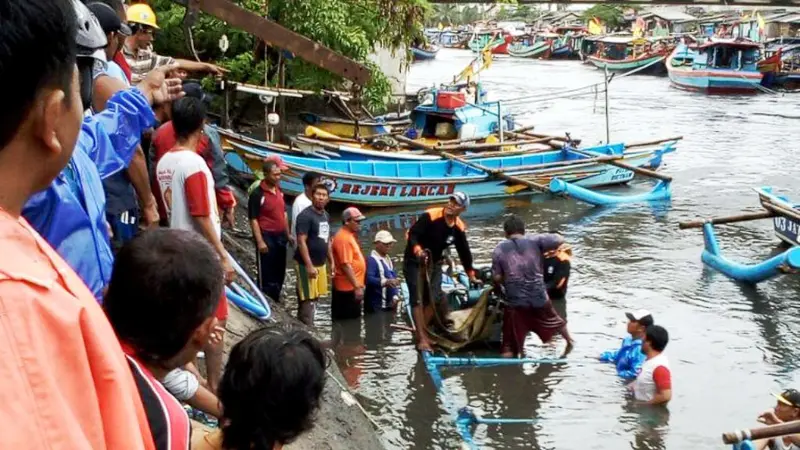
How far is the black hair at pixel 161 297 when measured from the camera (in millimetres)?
2113

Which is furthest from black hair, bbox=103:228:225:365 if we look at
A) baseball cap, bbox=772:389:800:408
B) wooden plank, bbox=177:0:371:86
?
baseball cap, bbox=772:389:800:408

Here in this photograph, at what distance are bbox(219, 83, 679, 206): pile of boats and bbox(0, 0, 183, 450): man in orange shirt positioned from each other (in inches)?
572

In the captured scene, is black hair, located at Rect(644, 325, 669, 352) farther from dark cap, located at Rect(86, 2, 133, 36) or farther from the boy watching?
the boy watching

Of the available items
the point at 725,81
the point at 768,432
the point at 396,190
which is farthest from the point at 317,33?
the point at 725,81

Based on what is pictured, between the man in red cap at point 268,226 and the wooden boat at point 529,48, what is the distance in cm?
6359

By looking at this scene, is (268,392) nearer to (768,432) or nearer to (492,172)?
(768,432)

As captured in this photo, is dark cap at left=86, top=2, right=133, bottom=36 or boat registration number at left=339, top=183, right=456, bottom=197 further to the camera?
boat registration number at left=339, top=183, right=456, bottom=197

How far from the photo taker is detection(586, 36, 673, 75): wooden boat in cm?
5262

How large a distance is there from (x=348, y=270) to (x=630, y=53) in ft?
170

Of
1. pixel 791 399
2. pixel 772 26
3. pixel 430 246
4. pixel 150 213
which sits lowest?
pixel 791 399

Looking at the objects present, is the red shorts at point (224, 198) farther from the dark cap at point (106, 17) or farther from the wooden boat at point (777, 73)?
the wooden boat at point (777, 73)

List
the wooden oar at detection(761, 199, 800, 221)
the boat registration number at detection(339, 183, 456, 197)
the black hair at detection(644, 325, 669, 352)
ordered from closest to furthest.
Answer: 1. the black hair at detection(644, 325, 669, 352)
2. the wooden oar at detection(761, 199, 800, 221)
3. the boat registration number at detection(339, 183, 456, 197)

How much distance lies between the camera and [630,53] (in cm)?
5725

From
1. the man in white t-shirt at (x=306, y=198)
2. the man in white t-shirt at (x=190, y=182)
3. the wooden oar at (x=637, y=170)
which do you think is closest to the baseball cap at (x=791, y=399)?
the man in white t-shirt at (x=190, y=182)
